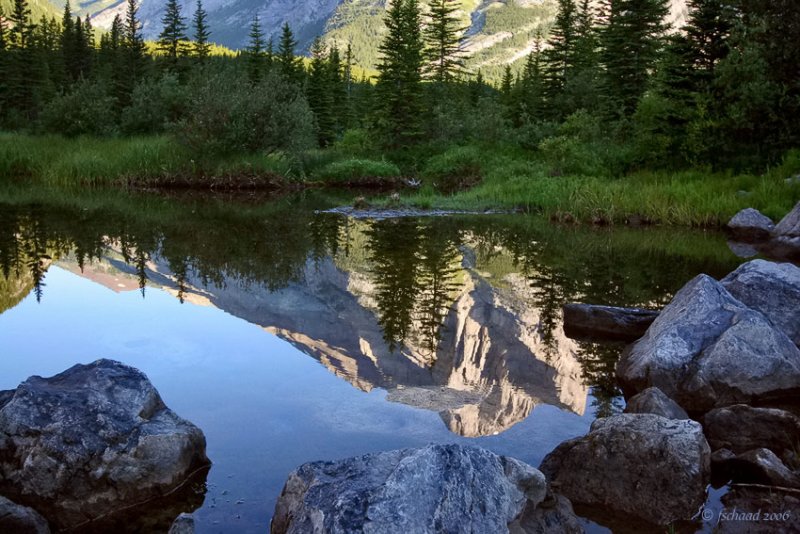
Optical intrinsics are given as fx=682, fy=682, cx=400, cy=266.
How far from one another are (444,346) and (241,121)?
23384 millimetres

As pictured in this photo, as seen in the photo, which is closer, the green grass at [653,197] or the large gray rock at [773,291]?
the large gray rock at [773,291]

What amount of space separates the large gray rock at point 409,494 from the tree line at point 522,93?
2132cm

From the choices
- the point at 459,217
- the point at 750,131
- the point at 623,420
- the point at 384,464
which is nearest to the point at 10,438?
the point at 384,464

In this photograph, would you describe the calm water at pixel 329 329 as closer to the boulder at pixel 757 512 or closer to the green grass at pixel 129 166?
the boulder at pixel 757 512

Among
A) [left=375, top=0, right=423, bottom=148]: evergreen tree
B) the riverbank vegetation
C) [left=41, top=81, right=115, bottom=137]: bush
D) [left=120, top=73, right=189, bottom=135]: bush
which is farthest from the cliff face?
[left=375, top=0, right=423, bottom=148]: evergreen tree

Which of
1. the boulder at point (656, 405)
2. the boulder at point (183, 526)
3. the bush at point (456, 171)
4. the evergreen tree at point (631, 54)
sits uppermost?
the evergreen tree at point (631, 54)

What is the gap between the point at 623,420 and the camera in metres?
5.07

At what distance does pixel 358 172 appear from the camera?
114ft

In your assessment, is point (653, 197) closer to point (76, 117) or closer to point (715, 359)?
point (715, 359)

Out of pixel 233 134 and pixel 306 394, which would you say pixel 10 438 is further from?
pixel 233 134

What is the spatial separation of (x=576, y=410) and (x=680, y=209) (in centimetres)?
1514

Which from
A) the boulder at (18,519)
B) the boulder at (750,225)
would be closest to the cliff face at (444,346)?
the boulder at (18,519)

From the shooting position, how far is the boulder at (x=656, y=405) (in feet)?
18.4

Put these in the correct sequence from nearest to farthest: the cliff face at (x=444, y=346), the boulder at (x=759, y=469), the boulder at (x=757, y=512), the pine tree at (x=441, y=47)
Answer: the boulder at (x=757, y=512)
the boulder at (x=759, y=469)
the cliff face at (x=444, y=346)
the pine tree at (x=441, y=47)
